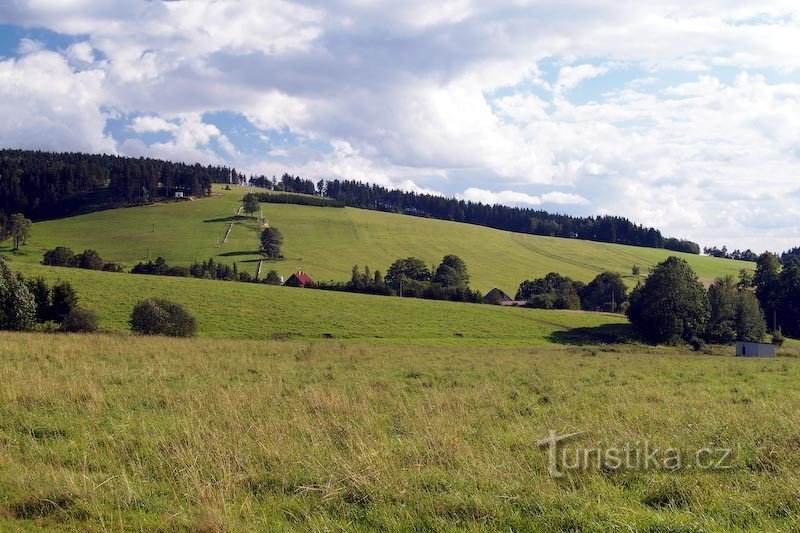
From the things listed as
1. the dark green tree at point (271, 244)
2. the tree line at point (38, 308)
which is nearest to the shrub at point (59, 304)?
the tree line at point (38, 308)

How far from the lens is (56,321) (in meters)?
46.3

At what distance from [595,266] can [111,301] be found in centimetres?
11862

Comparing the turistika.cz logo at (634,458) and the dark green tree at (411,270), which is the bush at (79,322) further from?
the dark green tree at (411,270)

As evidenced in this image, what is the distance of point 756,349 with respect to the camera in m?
58.2

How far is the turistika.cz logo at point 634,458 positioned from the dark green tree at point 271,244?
374ft

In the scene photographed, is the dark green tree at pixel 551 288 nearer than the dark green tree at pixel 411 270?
Yes

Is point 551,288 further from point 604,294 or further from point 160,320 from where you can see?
point 160,320

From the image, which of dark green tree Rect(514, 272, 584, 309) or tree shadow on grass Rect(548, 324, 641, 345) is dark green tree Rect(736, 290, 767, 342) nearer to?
tree shadow on grass Rect(548, 324, 641, 345)

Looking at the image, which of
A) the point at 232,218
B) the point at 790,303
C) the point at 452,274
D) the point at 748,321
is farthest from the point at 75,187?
the point at 790,303

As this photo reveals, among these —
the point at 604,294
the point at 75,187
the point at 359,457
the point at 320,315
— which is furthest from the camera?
the point at 75,187

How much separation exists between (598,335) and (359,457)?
64.5 m

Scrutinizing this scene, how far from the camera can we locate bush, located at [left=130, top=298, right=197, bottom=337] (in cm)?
4134

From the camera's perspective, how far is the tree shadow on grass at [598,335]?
203 feet

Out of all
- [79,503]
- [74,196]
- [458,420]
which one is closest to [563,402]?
[458,420]
